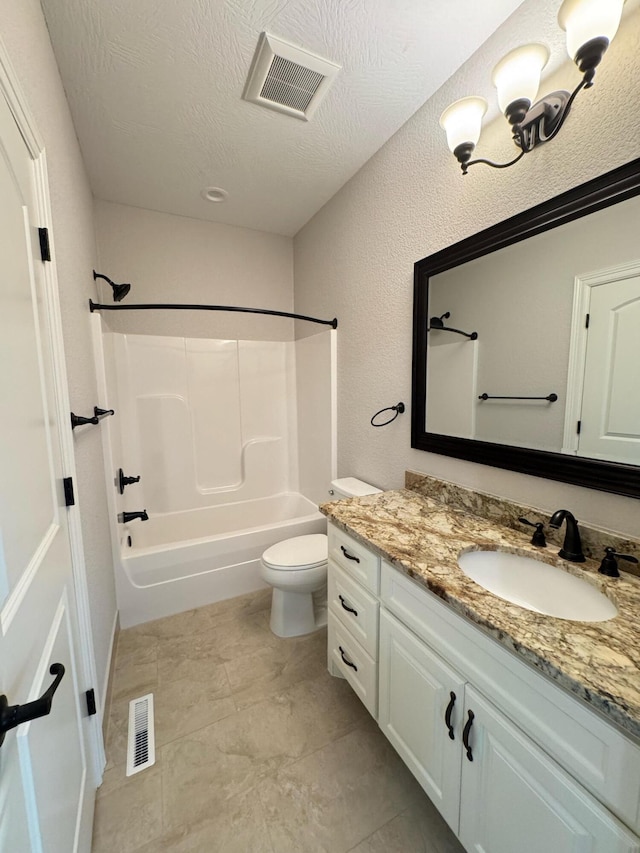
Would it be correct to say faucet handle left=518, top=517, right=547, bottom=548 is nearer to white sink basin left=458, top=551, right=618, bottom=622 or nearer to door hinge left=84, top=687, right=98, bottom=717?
white sink basin left=458, top=551, right=618, bottom=622

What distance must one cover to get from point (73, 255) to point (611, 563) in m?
2.19

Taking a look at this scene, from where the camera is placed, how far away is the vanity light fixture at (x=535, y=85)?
0.80 m

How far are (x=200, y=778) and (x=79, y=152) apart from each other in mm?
2827

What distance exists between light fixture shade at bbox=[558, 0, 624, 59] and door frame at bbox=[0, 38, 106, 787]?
4.32 feet

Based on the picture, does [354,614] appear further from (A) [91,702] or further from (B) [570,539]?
(A) [91,702]

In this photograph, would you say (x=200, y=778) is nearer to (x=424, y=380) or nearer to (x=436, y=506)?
(x=436, y=506)

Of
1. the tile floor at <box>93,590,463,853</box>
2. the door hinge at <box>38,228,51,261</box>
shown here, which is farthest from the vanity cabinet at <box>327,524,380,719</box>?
the door hinge at <box>38,228,51,261</box>

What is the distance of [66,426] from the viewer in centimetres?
105

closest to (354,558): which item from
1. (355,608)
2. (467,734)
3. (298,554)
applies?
(355,608)

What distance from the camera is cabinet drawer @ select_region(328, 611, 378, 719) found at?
1.21m

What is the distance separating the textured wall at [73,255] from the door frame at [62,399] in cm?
9

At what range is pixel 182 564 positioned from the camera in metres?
2.04

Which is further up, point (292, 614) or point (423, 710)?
point (423, 710)

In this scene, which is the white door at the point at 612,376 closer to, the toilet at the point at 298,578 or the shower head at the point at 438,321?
the shower head at the point at 438,321
